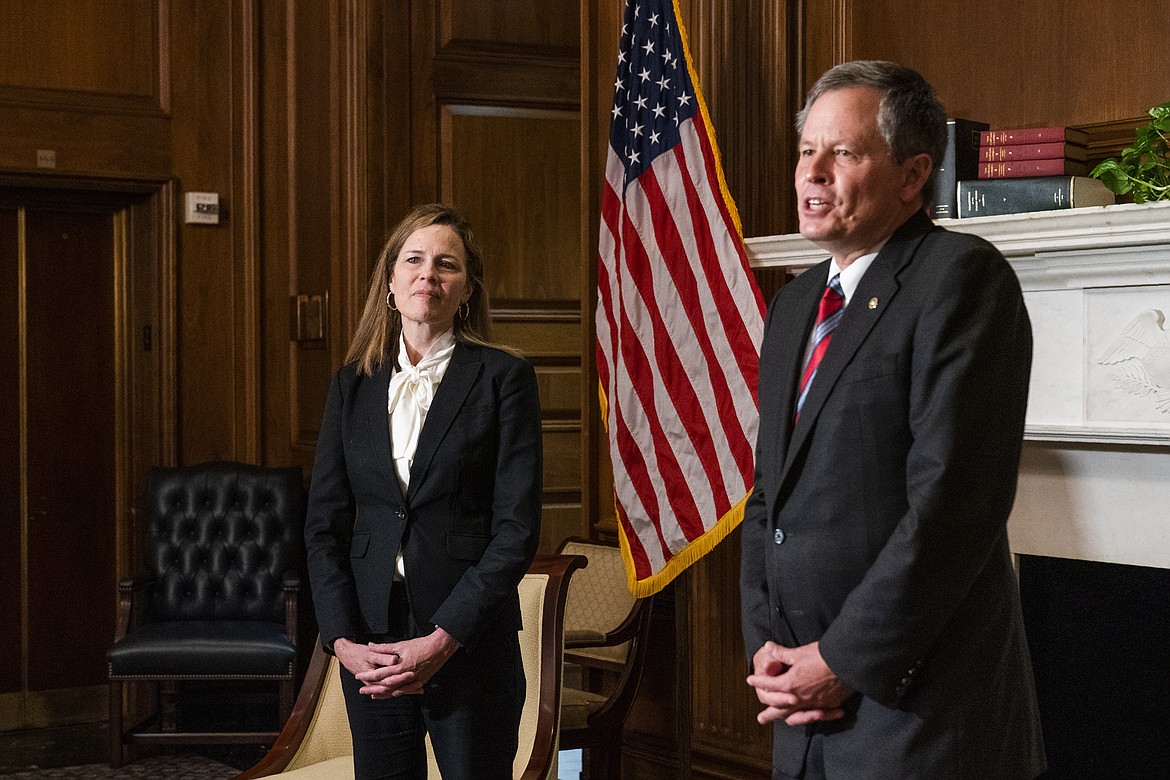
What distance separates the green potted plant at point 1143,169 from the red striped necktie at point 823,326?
1.36m

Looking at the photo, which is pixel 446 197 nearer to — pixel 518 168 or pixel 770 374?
pixel 518 168

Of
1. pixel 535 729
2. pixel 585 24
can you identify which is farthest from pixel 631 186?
pixel 535 729

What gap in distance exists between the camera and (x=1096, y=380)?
297cm

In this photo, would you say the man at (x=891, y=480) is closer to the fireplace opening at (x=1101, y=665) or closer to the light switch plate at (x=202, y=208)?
the fireplace opening at (x=1101, y=665)

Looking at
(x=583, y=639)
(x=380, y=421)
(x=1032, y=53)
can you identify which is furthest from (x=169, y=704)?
(x=1032, y=53)

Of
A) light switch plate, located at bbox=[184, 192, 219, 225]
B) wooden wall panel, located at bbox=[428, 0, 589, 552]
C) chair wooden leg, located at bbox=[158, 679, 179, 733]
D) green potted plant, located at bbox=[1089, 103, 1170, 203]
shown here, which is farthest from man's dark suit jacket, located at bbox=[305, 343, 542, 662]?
light switch plate, located at bbox=[184, 192, 219, 225]

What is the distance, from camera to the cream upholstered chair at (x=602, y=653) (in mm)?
3916

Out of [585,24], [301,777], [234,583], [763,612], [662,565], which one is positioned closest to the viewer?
[763,612]

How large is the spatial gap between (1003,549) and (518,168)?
179 inches

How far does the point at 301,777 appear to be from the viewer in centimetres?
283

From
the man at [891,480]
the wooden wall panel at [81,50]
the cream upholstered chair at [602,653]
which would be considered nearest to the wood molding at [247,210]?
the wooden wall panel at [81,50]

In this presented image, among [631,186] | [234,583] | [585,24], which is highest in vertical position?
[585,24]

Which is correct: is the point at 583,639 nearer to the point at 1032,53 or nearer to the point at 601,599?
the point at 601,599

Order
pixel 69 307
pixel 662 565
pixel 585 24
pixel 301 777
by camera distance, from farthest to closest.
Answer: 1. pixel 69 307
2. pixel 585 24
3. pixel 662 565
4. pixel 301 777
